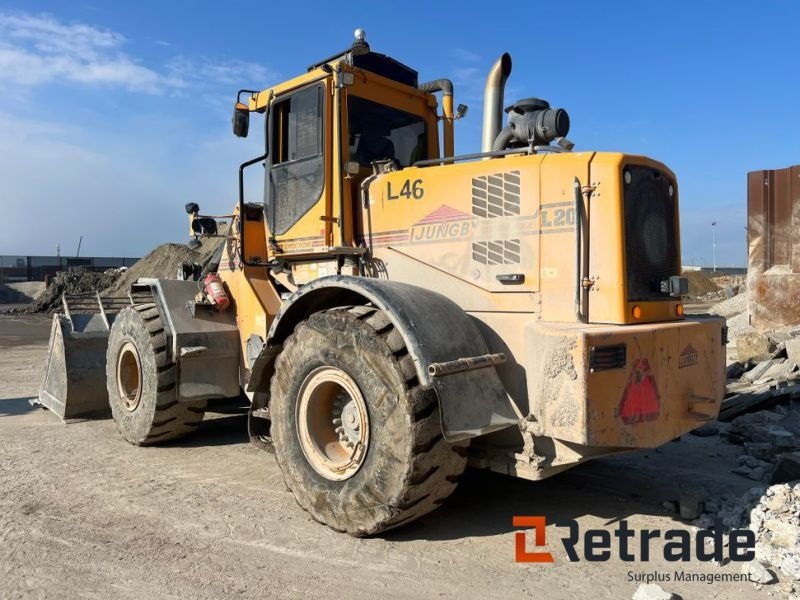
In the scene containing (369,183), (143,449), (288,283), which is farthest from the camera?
(143,449)

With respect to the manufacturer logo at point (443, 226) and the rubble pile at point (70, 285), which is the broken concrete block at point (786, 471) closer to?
the manufacturer logo at point (443, 226)

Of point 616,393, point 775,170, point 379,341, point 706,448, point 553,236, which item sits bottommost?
point 706,448

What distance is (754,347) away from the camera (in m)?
9.48

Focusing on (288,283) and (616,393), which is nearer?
(616,393)

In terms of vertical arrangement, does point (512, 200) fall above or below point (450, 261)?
above

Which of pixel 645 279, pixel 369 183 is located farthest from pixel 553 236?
pixel 369 183

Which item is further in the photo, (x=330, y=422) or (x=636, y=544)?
(x=330, y=422)

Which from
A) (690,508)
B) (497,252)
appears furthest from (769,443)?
(497,252)

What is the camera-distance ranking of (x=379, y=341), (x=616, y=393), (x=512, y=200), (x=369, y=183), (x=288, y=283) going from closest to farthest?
1. (x=616, y=393)
2. (x=379, y=341)
3. (x=512, y=200)
4. (x=369, y=183)
5. (x=288, y=283)

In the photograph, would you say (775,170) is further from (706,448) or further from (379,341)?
(379,341)

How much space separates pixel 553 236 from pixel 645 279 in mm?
623

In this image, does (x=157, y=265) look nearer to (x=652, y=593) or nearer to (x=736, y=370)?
(x=736, y=370)

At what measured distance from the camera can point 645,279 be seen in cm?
402

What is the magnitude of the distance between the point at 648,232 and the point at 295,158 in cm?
290
